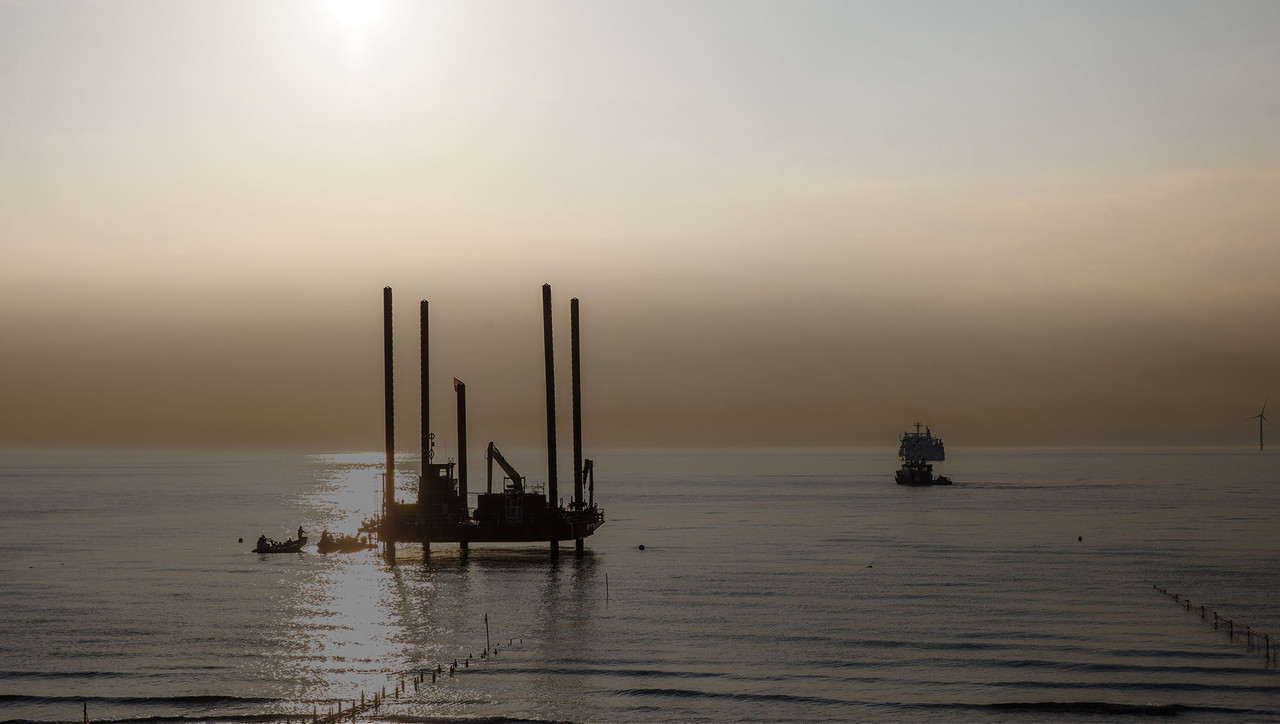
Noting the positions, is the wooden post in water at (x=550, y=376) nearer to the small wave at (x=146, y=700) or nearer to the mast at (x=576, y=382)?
the mast at (x=576, y=382)

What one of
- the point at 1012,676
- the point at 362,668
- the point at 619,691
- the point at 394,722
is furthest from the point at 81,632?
the point at 1012,676

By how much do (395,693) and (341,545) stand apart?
258 ft

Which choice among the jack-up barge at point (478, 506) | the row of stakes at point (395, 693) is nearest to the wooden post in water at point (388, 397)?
the jack-up barge at point (478, 506)

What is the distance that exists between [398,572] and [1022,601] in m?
56.1

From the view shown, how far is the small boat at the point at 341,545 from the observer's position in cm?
12356

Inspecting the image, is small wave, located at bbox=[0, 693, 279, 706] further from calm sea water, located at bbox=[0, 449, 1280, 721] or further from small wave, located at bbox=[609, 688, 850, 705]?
small wave, located at bbox=[609, 688, 850, 705]

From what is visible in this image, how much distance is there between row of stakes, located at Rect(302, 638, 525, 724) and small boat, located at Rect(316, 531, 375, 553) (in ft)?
221

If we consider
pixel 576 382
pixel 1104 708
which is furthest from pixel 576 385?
pixel 1104 708

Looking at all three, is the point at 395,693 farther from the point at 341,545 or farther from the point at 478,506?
the point at 341,545

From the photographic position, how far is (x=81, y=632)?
67.4 m

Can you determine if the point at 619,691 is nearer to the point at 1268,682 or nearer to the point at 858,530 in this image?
the point at 1268,682

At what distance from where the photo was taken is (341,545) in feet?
410

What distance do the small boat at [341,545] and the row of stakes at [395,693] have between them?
6739cm

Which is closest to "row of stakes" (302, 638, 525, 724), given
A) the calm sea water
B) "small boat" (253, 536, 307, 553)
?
the calm sea water
